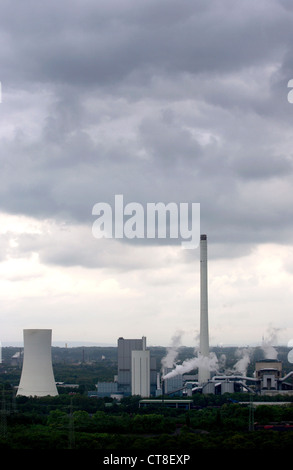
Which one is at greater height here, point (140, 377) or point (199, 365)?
point (199, 365)

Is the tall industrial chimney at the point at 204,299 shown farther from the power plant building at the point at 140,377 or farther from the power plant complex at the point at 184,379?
the power plant building at the point at 140,377

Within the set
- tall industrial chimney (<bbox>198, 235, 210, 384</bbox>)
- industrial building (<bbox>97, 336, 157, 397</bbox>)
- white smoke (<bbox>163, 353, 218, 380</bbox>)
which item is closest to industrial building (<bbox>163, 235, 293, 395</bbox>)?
tall industrial chimney (<bbox>198, 235, 210, 384</bbox>)

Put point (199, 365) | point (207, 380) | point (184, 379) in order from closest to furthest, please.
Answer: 1. point (199, 365)
2. point (207, 380)
3. point (184, 379)

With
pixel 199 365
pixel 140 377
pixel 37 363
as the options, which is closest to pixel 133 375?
pixel 140 377

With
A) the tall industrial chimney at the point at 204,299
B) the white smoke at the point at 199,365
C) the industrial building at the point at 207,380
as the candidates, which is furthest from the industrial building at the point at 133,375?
the tall industrial chimney at the point at 204,299

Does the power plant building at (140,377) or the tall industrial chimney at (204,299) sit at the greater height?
the tall industrial chimney at (204,299)

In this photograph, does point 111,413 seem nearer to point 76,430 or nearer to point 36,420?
point 36,420

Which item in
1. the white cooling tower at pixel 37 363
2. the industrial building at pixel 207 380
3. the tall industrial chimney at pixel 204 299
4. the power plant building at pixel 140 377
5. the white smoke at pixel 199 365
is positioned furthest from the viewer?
the white smoke at pixel 199 365

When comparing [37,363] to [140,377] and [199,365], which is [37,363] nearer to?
[140,377]
